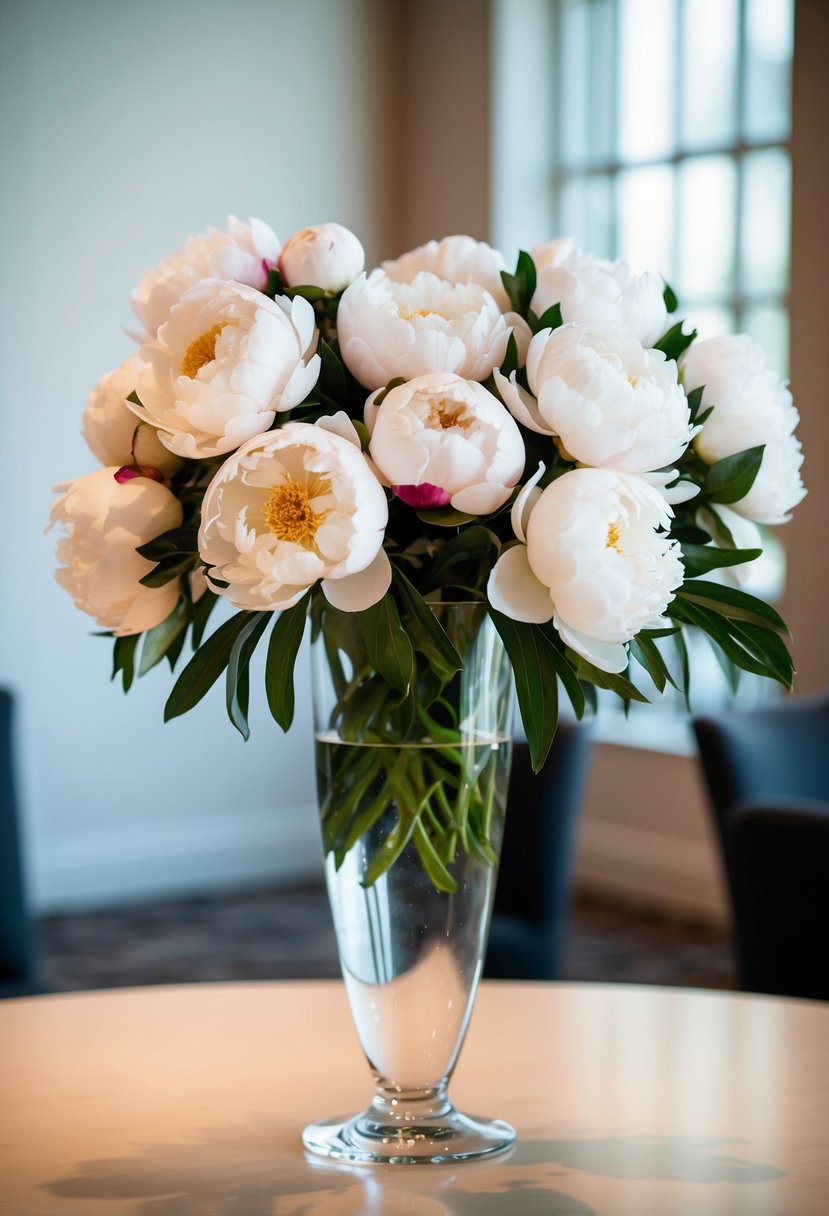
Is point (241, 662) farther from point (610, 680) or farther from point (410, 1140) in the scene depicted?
point (410, 1140)

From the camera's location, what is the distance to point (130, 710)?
487 centimetres

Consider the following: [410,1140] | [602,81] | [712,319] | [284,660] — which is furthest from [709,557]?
[602,81]

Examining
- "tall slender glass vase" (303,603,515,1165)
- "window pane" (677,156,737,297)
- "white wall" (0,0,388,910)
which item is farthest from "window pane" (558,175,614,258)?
"tall slender glass vase" (303,603,515,1165)

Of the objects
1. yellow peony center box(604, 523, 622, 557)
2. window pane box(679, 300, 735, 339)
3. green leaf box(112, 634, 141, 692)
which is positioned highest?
window pane box(679, 300, 735, 339)

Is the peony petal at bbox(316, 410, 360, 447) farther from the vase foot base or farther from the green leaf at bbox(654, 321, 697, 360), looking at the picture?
the vase foot base

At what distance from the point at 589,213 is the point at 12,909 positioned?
3.70 meters

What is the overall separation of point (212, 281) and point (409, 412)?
0.14 metres

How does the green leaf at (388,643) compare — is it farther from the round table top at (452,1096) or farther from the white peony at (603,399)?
the round table top at (452,1096)

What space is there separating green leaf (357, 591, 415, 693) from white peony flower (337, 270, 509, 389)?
0.13m

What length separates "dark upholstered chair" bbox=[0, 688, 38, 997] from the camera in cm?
225

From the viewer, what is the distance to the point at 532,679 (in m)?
0.80

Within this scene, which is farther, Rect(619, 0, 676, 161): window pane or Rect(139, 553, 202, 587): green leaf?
Rect(619, 0, 676, 161): window pane

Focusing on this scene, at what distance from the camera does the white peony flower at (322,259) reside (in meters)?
0.86

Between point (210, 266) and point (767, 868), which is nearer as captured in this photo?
point (210, 266)
